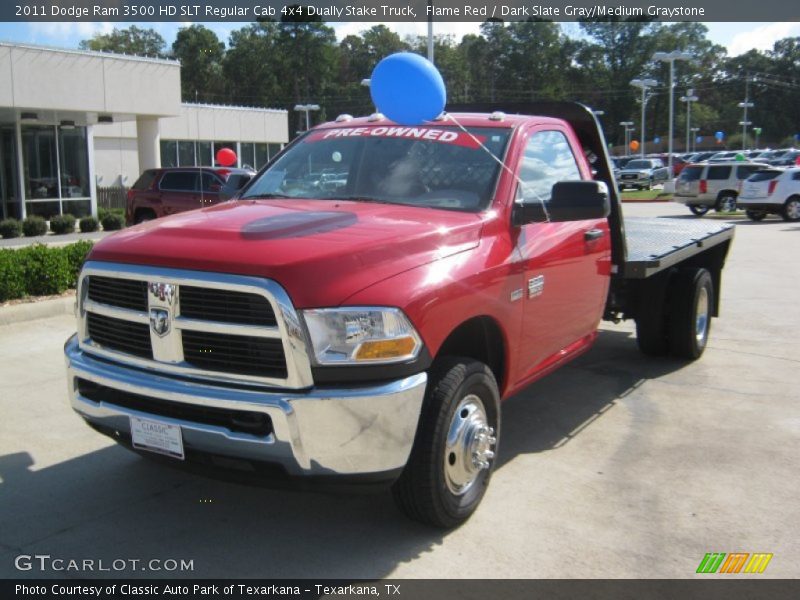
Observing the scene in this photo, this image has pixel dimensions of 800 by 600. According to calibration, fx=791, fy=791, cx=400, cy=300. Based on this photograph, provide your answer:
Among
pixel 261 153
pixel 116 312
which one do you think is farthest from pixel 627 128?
pixel 116 312

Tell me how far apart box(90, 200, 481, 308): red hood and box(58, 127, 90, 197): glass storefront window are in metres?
23.5

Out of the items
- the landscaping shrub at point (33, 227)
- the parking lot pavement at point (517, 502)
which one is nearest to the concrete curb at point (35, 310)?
the parking lot pavement at point (517, 502)

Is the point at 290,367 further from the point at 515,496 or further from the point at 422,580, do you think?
the point at 515,496

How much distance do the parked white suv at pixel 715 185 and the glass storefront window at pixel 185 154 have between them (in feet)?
A: 77.0

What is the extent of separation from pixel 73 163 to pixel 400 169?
2399 cm

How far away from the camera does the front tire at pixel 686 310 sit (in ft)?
22.9

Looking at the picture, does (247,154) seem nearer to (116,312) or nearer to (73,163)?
(73,163)

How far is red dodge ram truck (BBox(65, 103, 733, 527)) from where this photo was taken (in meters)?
3.26

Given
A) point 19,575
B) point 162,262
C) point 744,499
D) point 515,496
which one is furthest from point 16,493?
point 744,499

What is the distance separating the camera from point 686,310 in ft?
23.1

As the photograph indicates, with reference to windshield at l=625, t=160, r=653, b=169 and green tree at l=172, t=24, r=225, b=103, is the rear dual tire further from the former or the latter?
green tree at l=172, t=24, r=225, b=103

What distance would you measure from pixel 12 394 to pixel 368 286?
4.05 m

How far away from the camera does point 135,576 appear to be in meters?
3.50

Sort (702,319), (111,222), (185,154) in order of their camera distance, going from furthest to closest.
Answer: (185,154), (111,222), (702,319)
